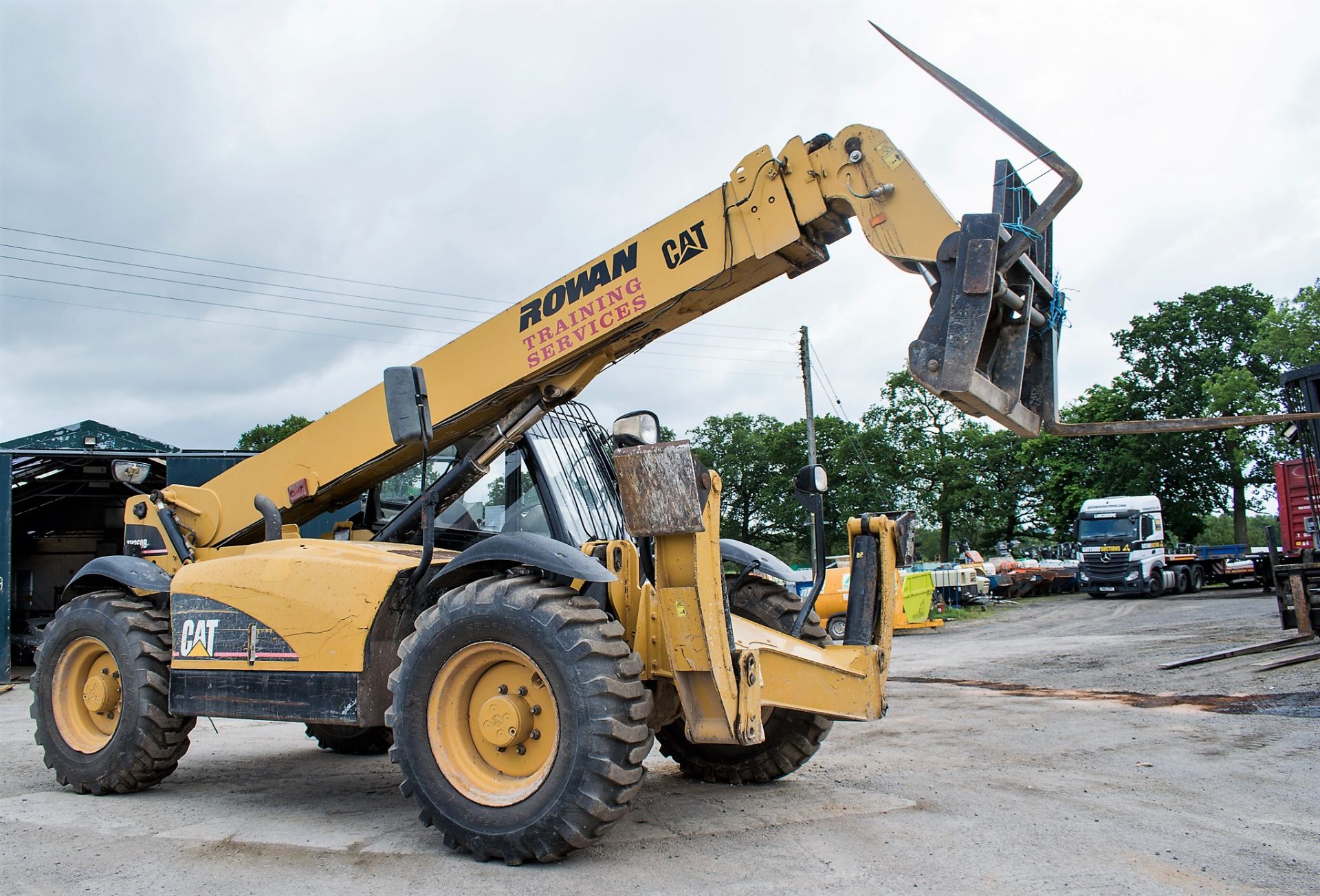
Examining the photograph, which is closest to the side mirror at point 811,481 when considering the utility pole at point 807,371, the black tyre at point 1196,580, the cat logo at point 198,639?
the cat logo at point 198,639

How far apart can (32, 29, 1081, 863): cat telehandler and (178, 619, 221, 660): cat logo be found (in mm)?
18

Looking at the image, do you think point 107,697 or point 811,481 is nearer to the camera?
point 811,481

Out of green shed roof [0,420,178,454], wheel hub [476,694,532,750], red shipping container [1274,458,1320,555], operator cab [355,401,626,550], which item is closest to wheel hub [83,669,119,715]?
operator cab [355,401,626,550]

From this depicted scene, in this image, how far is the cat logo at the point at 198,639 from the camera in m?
5.57

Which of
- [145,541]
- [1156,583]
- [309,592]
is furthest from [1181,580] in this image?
[309,592]

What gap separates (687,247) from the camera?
17.5 ft

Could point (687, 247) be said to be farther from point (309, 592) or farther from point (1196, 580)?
point (1196, 580)

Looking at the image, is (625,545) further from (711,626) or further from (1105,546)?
(1105,546)

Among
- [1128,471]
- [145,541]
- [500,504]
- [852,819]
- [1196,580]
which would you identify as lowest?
[1196,580]

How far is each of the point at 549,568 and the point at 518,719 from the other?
0.72 m

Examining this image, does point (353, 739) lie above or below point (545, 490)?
below

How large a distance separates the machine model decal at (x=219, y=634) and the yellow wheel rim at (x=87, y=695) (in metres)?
0.69

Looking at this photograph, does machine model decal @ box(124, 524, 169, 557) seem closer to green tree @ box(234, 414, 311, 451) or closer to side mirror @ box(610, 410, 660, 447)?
side mirror @ box(610, 410, 660, 447)

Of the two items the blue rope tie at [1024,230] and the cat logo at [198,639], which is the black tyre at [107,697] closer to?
the cat logo at [198,639]
